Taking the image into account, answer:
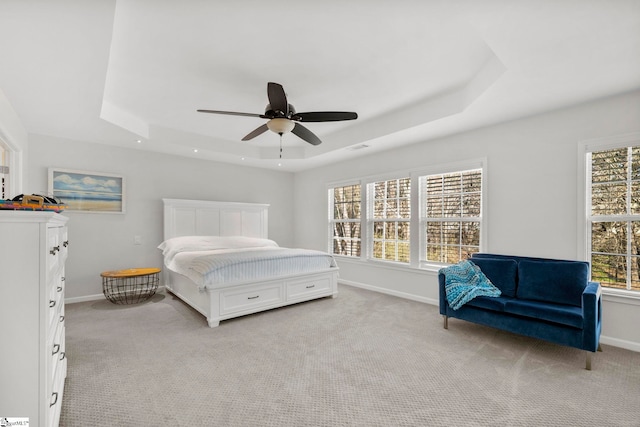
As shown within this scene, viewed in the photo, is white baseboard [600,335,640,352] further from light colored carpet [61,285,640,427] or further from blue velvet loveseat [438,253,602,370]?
blue velvet loveseat [438,253,602,370]

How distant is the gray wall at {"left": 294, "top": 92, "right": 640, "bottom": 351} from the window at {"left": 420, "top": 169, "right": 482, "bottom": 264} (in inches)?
8.1

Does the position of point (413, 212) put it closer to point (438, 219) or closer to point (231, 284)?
point (438, 219)

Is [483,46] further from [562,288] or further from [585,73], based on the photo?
[562,288]

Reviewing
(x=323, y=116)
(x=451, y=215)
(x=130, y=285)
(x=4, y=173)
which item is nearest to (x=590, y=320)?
(x=451, y=215)

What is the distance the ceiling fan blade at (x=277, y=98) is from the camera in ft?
7.93

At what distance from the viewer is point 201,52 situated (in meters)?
2.53

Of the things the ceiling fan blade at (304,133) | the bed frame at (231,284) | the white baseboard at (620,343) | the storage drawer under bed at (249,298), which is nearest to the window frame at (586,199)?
the white baseboard at (620,343)

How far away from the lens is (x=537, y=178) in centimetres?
338

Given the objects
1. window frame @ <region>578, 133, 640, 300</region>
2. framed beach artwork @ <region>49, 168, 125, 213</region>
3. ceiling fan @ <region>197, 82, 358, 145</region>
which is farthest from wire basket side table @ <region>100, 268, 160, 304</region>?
window frame @ <region>578, 133, 640, 300</region>

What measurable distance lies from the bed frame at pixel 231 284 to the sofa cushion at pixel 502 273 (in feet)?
6.99

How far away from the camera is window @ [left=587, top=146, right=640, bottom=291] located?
287cm

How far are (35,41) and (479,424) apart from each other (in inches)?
149

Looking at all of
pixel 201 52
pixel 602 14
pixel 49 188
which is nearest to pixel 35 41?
pixel 201 52

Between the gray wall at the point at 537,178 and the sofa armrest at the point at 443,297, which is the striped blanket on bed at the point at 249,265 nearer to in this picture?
the gray wall at the point at 537,178
